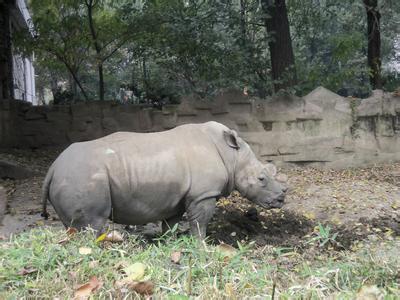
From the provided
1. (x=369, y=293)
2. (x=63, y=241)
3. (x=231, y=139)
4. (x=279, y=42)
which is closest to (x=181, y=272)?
(x=63, y=241)

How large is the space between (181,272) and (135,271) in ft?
0.66

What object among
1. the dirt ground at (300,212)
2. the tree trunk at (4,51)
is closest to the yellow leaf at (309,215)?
the dirt ground at (300,212)

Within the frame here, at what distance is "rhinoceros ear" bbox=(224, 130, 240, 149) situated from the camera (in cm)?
495

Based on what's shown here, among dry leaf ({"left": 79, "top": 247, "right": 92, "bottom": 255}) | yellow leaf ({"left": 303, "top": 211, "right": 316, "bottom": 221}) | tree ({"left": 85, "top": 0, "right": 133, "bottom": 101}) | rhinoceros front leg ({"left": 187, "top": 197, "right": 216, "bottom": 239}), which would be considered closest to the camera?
dry leaf ({"left": 79, "top": 247, "right": 92, "bottom": 255})

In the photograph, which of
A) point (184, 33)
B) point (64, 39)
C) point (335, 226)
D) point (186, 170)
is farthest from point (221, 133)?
point (64, 39)

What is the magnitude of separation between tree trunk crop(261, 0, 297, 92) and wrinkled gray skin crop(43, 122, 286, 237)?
5145 mm

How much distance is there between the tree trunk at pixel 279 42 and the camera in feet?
32.4

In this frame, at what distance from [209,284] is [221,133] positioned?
9.68 feet

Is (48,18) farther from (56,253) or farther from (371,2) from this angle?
(56,253)

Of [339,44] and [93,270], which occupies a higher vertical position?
[339,44]

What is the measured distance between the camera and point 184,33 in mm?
9664

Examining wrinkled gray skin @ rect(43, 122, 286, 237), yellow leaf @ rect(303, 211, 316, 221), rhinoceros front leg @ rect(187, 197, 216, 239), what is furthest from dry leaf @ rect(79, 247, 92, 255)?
yellow leaf @ rect(303, 211, 316, 221)

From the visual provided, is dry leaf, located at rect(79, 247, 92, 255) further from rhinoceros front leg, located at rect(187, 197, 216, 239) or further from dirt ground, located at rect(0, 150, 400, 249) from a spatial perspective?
dirt ground, located at rect(0, 150, 400, 249)

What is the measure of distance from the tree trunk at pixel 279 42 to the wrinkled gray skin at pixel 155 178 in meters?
5.15
